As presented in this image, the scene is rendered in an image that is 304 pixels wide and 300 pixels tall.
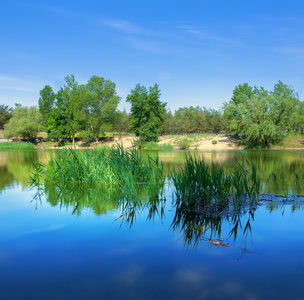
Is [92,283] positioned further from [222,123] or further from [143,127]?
[222,123]

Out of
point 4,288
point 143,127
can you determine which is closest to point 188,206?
point 4,288

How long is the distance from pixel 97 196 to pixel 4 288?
586 cm

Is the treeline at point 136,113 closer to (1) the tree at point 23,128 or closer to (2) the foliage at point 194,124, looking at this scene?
(1) the tree at point 23,128

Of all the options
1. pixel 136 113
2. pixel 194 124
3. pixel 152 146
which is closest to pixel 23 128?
pixel 136 113

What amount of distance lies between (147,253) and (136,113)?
49.6 metres

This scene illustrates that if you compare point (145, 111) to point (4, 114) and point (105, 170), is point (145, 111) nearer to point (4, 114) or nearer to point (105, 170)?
point (105, 170)

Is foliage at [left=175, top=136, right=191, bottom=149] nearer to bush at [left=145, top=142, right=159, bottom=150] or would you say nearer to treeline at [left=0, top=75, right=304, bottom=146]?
bush at [left=145, top=142, right=159, bottom=150]

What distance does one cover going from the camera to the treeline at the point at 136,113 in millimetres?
42281

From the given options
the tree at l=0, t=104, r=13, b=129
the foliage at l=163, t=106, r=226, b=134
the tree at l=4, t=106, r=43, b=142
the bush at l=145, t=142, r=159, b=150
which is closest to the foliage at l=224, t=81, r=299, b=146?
the bush at l=145, t=142, r=159, b=150

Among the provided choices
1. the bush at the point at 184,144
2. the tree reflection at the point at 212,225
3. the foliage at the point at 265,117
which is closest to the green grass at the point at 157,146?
the bush at the point at 184,144

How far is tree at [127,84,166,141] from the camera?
5244 cm

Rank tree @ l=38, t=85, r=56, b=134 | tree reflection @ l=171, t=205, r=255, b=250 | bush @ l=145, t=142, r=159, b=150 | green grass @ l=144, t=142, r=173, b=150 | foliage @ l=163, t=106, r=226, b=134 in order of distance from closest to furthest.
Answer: tree reflection @ l=171, t=205, r=255, b=250
green grass @ l=144, t=142, r=173, b=150
bush @ l=145, t=142, r=159, b=150
tree @ l=38, t=85, r=56, b=134
foliage @ l=163, t=106, r=226, b=134

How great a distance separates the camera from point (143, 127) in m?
52.4

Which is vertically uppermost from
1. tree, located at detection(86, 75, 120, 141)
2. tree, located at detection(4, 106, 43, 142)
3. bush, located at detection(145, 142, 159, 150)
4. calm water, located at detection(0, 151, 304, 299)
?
tree, located at detection(86, 75, 120, 141)
